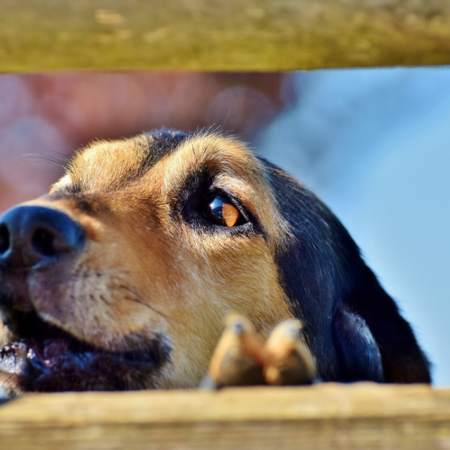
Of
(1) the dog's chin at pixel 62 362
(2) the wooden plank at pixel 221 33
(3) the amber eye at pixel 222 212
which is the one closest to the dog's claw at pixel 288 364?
(2) the wooden plank at pixel 221 33

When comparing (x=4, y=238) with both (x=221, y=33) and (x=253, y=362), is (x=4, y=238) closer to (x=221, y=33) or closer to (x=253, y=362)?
(x=221, y=33)

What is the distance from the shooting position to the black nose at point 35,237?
2.44 meters

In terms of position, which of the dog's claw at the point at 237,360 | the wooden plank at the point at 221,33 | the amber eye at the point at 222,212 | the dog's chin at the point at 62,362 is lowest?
the dog's claw at the point at 237,360

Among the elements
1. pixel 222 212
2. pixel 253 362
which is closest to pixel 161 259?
pixel 222 212

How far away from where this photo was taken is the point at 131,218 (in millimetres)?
3016

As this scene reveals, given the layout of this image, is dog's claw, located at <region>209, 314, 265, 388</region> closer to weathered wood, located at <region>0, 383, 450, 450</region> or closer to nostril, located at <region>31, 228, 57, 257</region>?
weathered wood, located at <region>0, 383, 450, 450</region>

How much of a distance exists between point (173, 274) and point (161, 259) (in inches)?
3.6

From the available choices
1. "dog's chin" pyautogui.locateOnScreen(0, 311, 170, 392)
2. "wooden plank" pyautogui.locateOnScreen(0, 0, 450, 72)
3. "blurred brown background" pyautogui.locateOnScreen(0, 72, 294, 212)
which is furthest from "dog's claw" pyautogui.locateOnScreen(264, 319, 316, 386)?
"blurred brown background" pyautogui.locateOnScreen(0, 72, 294, 212)

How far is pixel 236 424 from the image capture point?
3.80 feet

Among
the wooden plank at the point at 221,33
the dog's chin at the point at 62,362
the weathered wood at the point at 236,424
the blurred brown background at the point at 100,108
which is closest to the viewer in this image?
the weathered wood at the point at 236,424

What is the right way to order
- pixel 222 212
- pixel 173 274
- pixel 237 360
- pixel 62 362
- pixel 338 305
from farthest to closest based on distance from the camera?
1. pixel 338 305
2. pixel 222 212
3. pixel 173 274
4. pixel 62 362
5. pixel 237 360

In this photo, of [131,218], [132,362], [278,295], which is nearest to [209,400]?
[132,362]

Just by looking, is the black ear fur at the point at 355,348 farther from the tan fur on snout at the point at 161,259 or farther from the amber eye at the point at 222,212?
the amber eye at the point at 222,212

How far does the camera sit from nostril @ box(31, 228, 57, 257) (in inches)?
96.7
